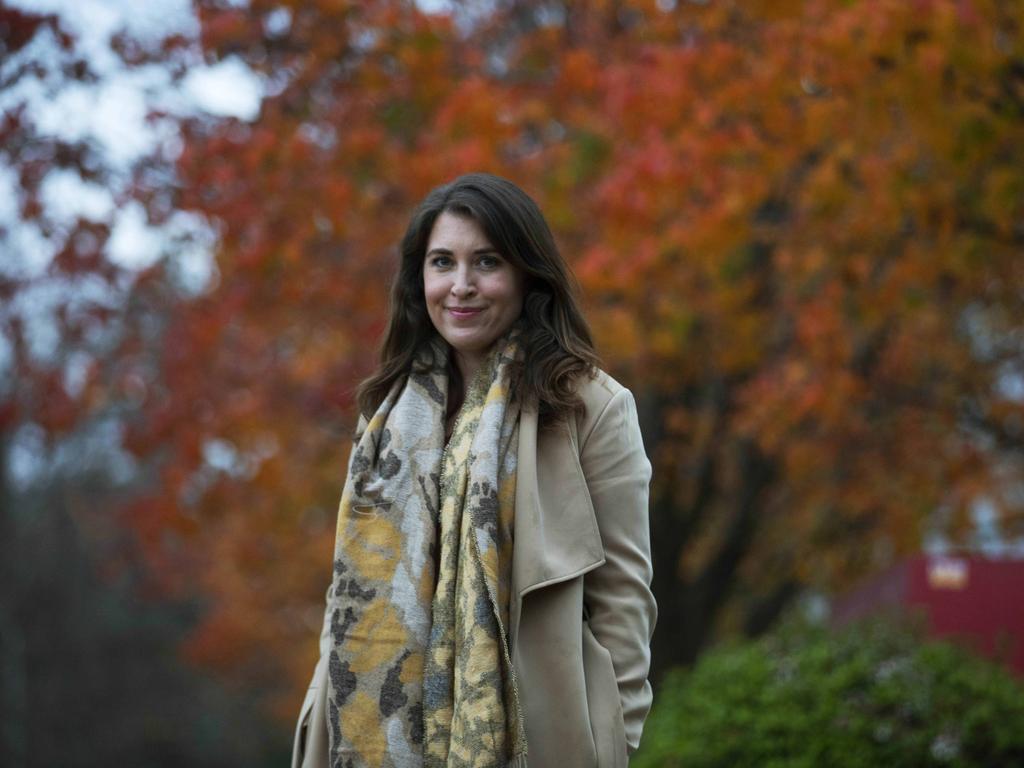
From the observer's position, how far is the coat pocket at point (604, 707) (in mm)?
2904

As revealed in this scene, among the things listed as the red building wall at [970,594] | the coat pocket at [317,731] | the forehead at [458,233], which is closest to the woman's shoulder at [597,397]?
the forehead at [458,233]

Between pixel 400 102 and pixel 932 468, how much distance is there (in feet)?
21.5

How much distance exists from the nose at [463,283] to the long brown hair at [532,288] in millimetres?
91

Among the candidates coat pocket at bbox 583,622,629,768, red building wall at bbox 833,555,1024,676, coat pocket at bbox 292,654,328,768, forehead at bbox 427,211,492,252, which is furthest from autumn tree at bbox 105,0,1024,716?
coat pocket at bbox 292,654,328,768

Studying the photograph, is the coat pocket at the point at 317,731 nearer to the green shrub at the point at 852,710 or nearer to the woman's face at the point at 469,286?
the woman's face at the point at 469,286

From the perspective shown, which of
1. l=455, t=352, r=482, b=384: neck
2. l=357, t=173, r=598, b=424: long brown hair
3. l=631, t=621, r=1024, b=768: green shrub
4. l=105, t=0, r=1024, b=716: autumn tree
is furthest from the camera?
l=105, t=0, r=1024, b=716: autumn tree

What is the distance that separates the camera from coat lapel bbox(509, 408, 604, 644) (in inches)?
116

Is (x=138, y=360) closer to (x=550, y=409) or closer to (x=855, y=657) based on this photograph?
(x=855, y=657)

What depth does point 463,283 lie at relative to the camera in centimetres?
319

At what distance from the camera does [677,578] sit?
11297 millimetres

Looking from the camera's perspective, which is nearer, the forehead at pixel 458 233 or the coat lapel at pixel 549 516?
the coat lapel at pixel 549 516

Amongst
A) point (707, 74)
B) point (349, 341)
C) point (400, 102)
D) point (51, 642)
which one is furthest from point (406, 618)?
point (51, 642)

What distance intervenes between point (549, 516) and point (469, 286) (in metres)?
0.57

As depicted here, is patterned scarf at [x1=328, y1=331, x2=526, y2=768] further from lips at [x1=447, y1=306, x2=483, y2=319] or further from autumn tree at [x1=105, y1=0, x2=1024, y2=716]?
autumn tree at [x1=105, y1=0, x2=1024, y2=716]
